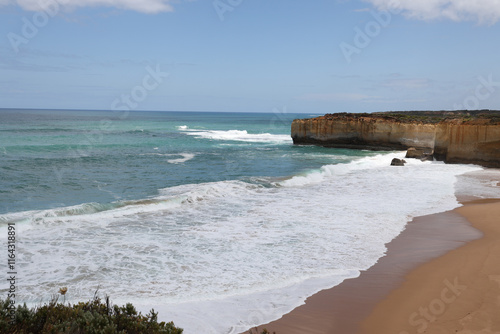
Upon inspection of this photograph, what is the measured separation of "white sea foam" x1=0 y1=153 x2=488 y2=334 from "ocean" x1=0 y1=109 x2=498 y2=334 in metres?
0.03

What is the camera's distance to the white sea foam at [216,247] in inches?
274

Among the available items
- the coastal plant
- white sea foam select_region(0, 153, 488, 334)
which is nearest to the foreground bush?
the coastal plant

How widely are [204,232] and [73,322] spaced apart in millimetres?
6623

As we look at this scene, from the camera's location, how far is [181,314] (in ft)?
20.8

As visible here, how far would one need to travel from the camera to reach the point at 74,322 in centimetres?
440

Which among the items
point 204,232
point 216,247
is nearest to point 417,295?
point 216,247

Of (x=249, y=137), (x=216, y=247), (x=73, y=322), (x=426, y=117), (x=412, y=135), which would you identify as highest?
(x=426, y=117)

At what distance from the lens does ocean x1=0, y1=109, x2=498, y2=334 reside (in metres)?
7.12

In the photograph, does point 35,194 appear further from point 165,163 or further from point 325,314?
point 325,314

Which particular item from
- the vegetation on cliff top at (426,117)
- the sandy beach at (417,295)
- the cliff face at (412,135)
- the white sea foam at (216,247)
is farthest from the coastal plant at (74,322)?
the vegetation on cliff top at (426,117)

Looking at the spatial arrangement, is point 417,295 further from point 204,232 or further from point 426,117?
point 426,117

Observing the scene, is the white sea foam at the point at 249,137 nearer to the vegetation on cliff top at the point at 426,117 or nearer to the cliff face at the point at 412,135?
the cliff face at the point at 412,135

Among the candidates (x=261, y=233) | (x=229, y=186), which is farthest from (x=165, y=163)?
(x=261, y=233)

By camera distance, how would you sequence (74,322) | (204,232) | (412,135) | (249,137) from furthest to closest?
(249,137)
(412,135)
(204,232)
(74,322)
